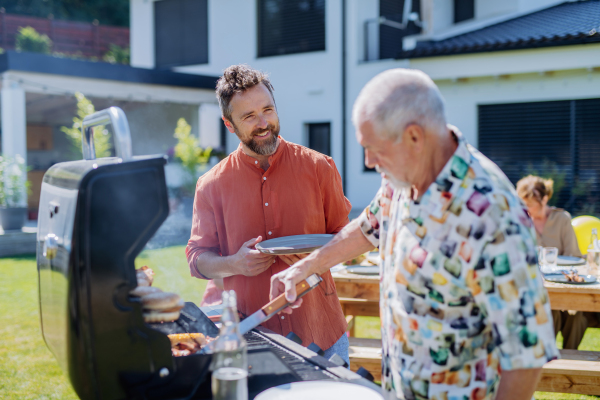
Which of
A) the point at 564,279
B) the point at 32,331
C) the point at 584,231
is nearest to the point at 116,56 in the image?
the point at 32,331

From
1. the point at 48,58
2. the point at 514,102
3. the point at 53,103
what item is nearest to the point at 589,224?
the point at 514,102

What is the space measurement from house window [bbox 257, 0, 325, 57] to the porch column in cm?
656

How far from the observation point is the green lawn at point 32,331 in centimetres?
421

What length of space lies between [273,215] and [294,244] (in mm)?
389

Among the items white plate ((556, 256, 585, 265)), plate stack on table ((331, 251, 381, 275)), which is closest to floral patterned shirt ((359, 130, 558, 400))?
plate stack on table ((331, 251, 381, 275))

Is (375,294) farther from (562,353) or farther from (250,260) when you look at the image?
(250,260)

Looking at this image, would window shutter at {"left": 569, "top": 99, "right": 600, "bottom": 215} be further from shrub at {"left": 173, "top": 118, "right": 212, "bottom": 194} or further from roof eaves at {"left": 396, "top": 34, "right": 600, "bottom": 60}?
shrub at {"left": 173, "top": 118, "right": 212, "bottom": 194}

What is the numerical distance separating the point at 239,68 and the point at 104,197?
122cm

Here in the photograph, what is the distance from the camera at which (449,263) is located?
4.50ft

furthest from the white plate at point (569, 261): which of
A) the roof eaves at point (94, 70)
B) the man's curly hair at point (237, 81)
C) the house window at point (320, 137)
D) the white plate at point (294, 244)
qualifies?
the roof eaves at point (94, 70)

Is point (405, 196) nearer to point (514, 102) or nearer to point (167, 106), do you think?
point (514, 102)

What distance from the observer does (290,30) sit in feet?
48.6

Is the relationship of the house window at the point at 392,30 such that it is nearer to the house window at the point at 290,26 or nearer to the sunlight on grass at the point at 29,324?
the house window at the point at 290,26

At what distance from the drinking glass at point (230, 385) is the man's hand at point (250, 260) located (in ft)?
2.79
